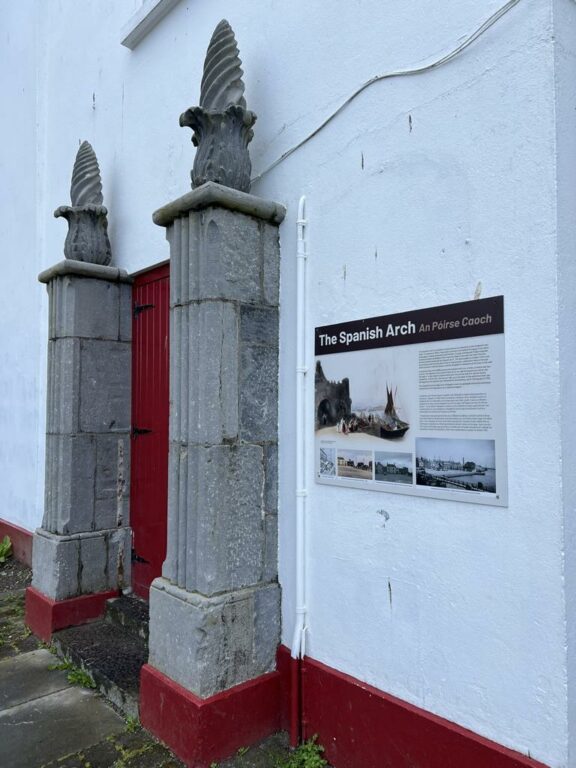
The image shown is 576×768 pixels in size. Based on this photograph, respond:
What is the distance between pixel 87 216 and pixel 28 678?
344cm

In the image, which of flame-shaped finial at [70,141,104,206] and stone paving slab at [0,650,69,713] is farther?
flame-shaped finial at [70,141,104,206]

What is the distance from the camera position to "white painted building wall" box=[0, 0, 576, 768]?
213 cm

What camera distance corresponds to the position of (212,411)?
300 centimetres

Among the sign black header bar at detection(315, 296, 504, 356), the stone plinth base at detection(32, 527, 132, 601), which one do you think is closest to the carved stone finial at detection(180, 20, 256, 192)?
the sign black header bar at detection(315, 296, 504, 356)

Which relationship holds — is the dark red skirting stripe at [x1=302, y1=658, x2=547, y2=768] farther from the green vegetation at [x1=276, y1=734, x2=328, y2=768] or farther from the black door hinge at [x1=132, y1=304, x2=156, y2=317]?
the black door hinge at [x1=132, y1=304, x2=156, y2=317]

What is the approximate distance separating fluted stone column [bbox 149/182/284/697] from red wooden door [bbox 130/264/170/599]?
3.46 feet

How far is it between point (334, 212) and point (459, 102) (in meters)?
0.78

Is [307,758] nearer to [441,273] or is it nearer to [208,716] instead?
[208,716]

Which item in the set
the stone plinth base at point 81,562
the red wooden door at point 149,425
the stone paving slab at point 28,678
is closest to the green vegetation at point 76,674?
the stone paving slab at point 28,678

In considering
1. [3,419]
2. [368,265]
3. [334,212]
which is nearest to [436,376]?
[368,265]

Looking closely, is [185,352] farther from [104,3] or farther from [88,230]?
[104,3]

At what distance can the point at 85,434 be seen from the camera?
14.8ft

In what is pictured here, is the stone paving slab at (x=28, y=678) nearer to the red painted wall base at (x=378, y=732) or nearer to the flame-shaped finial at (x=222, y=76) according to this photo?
the red painted wall base at (x=378, y=732)

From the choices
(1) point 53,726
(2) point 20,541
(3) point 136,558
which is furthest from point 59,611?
(2) point 20,541
